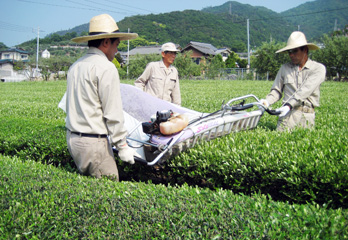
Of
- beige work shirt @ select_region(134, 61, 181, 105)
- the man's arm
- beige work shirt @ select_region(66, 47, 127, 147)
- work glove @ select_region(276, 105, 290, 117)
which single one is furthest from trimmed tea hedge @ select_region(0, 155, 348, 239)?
the man's arm

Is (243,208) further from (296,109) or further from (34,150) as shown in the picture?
(34,150)

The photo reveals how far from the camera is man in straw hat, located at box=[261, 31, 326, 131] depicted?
5.16m

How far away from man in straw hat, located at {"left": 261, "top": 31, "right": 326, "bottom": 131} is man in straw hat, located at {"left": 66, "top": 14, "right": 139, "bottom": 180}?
8.36ft

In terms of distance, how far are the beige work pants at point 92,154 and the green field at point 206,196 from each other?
14 cm

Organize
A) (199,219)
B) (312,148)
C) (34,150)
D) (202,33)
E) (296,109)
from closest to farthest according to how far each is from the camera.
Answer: (199,219) < (312,148) < (296,109) < (34,150) < (202,33)

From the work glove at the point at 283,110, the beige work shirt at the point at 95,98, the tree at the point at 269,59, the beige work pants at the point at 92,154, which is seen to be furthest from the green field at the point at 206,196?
the tree at the point at 269,59

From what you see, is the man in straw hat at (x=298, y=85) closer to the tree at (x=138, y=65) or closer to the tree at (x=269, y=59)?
the tree at (x=269, y=59)

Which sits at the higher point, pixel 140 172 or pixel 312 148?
pixel 312 148

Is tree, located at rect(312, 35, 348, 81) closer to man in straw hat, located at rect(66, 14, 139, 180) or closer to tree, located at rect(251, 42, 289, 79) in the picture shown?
tree, located at rect(251, 42, 289, 79)

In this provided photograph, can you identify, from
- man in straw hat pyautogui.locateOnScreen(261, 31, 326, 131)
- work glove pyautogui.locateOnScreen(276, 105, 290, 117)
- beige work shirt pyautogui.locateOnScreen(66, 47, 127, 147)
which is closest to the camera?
beige work shirt pyautogui.locateOnScreen(66, 47, 127, 147)

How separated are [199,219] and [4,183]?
7.39 ft

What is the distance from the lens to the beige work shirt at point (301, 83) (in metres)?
5.19

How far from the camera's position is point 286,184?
13.5 feet

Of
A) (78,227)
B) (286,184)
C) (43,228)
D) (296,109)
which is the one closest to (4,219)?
(43,228)
